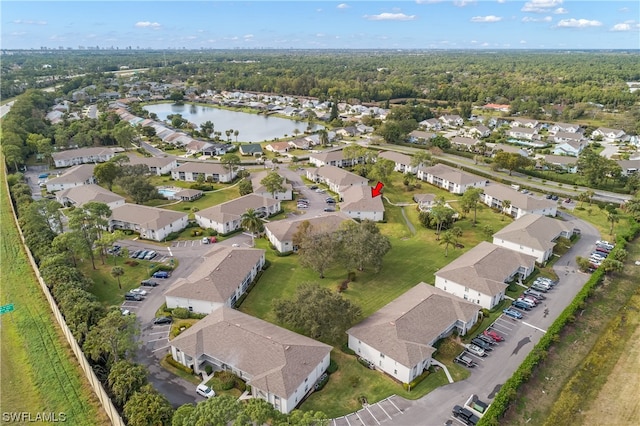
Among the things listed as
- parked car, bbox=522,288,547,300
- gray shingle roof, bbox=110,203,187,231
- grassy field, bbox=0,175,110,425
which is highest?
gray shingle roof, bbox=110,203,187,231

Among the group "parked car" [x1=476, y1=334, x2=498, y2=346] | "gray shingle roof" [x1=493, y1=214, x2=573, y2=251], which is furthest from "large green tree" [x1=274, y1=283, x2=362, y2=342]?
"gray shingle roof" [x1=493, y1=214, x2=573, y2=251]

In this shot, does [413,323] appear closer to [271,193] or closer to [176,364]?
[176,364]

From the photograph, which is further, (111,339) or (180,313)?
(180,313)

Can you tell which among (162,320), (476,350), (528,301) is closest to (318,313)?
(476,350)

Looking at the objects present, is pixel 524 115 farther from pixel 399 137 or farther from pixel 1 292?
pixel 1 292

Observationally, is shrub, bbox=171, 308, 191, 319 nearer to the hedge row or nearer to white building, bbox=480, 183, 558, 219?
the hedge row

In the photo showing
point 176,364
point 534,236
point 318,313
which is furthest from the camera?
point 534,236
